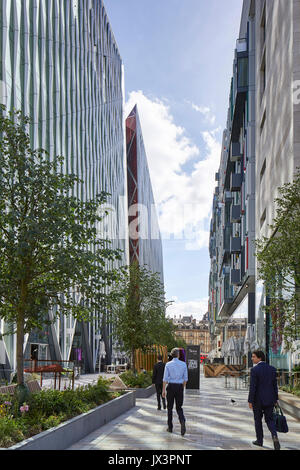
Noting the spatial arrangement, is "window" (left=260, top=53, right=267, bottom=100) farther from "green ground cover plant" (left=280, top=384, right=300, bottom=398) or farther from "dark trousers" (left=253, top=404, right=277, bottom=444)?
"dark trousers" (left=253, top=404, right=277, bottom=444)

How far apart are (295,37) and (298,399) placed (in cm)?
1289

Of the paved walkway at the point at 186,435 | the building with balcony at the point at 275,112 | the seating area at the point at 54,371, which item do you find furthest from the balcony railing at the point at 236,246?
the paved walkway at the point at 186,435

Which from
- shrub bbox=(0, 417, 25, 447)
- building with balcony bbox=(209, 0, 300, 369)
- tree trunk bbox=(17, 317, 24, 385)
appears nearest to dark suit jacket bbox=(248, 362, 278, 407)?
shrub bbox=(0, 417, 25, 447)

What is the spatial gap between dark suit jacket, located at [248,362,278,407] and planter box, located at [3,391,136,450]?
123 inches

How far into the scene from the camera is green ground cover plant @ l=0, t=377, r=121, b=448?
8.12m

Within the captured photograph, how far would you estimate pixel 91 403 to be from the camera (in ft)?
42.1

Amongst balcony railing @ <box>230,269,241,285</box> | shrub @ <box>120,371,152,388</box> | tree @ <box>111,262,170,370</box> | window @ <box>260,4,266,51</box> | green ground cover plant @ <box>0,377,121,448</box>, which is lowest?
shrub @ <box>120,371,152,388</box>

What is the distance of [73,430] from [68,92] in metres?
35.1

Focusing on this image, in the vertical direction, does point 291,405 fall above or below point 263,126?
below

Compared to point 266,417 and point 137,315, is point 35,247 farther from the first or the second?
point 137,315

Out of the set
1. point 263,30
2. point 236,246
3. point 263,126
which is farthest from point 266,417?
point 236,246

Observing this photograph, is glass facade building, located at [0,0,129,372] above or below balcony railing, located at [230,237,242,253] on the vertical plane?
above

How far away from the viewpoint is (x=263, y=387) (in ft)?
31.5

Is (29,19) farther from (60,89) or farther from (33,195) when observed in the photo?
(33,195)
